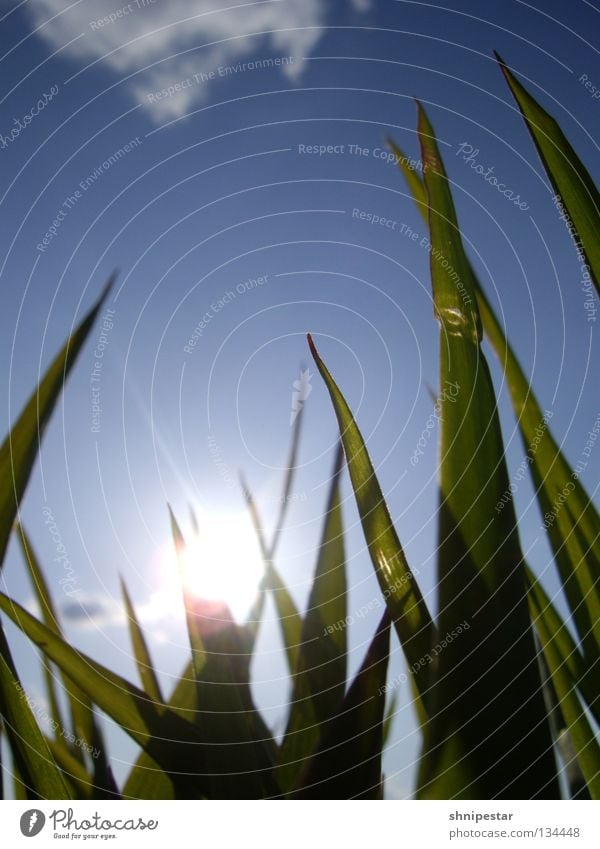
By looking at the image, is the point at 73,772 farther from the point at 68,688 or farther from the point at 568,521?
the point at 568,521

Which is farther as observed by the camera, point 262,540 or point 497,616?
point 262,540

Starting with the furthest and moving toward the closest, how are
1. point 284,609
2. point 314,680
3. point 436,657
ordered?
1. point 284,609
2. point 314,680
3. point 436,657

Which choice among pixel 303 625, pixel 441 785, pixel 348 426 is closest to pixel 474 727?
pixel 441 785

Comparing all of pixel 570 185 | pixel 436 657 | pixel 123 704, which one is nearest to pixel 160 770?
pixel 123 704

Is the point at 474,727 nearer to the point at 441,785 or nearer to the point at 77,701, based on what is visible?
the point at 441,785
